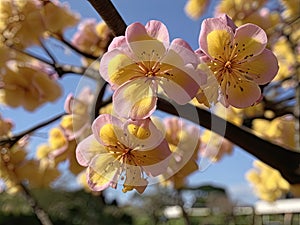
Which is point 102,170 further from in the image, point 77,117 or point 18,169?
point 18,169

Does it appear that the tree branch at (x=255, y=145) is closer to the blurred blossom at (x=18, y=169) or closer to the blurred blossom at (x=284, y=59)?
the blurred blossom at (x=18, y=169)

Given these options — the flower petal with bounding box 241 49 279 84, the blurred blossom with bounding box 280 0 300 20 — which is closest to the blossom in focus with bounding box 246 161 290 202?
the blurred blossom with bounding box 280 0 300 20

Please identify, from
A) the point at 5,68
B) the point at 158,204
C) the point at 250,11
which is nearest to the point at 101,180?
the point at 5,68

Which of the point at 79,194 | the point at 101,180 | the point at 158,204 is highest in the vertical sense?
the point at 101,180

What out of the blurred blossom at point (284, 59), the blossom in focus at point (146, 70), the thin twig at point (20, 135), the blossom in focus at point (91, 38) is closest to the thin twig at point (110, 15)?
the blossom in focus at point (146, 70)

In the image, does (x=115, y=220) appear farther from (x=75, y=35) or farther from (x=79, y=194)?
(x=75, y=35)

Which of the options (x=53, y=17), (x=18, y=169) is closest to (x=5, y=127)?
(x=18, y=169)
